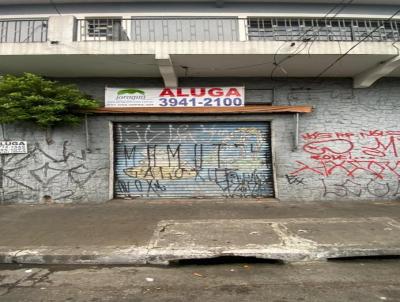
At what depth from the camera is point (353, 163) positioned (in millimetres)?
9734

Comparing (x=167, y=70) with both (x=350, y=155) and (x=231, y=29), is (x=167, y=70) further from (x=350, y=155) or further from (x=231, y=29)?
(x=350, y=155)

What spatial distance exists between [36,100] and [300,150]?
23.4 feet

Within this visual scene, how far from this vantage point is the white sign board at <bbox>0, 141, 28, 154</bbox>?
9500 millimetres

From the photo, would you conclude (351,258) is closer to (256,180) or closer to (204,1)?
(256,180)

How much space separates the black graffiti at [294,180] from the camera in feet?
31.7

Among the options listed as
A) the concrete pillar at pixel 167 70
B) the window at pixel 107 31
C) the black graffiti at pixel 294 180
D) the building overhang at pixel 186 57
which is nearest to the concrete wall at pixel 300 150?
the black graffiti at pixel 294 180

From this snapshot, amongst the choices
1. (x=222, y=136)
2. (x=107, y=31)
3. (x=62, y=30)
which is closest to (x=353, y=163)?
(x=222, y=136)

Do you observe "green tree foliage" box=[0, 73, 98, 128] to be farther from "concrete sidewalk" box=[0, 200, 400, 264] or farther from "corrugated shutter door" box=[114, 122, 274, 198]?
"concrete sidewalk" box=[0, 200, 400, 264]

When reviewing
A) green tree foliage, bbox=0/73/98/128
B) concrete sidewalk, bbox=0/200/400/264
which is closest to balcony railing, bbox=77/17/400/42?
green tree foliage, bbox=0/73/98/128

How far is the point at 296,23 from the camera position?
10.8 metres

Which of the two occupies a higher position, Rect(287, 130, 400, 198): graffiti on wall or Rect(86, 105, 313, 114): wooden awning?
Rect(86, 105, 313, 114): wooden awning

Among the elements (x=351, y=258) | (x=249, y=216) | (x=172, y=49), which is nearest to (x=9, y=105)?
(x=172, y=49)

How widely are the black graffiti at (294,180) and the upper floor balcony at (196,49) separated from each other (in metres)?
2.93

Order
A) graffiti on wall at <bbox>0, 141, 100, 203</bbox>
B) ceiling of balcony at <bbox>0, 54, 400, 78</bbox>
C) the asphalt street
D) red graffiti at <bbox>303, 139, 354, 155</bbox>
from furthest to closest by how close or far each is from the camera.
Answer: red graffiti at <bbox>303, 139, 354, 155</bbox>
graffiti on wall at <bbox>0, 141, 100, 203</bbox>
ceiling of balcony at <bbox>0, 54, 400, 78</bbox>
the asphalt street
